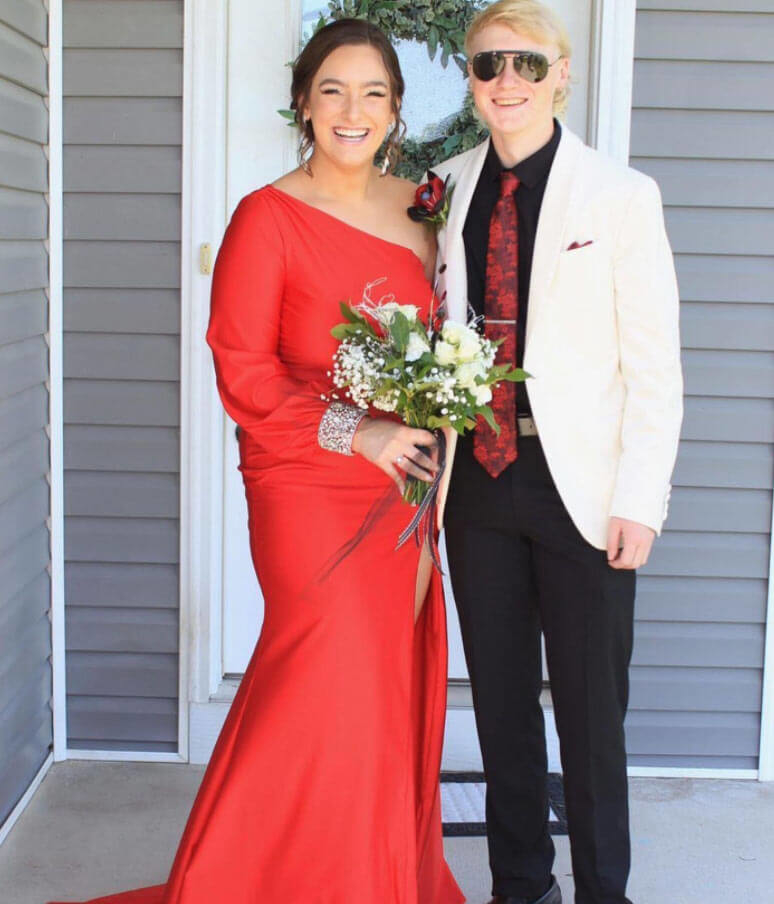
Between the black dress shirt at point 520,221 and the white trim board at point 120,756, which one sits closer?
the black dress shirt at point 520,221

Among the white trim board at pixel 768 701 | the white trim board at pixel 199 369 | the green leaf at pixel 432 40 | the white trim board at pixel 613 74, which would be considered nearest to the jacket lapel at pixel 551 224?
the white trim board at pixel 613 74

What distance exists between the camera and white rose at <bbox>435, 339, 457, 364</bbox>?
228cm

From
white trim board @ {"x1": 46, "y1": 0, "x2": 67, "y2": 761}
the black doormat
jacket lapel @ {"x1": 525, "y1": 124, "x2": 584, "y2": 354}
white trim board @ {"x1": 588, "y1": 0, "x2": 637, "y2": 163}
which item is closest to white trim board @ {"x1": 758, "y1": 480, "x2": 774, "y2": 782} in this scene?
the black doormat

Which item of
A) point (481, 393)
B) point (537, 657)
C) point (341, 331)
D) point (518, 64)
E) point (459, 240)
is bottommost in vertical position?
point (537, 657)

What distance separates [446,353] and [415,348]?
61 mm

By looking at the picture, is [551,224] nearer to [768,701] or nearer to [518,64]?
[518,64]

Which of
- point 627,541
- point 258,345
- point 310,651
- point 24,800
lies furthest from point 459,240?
point 24,800

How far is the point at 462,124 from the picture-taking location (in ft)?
11.7

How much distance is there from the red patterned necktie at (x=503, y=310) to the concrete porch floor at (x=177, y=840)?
1.18 m

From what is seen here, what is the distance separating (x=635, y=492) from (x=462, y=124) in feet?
4.93

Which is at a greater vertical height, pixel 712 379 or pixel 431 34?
pixel 431 34

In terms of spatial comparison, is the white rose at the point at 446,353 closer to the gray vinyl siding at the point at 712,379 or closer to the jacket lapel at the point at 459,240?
the jacket lapel at the point at 459,240

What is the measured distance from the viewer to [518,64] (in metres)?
2.47

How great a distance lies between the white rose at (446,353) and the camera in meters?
2.28
